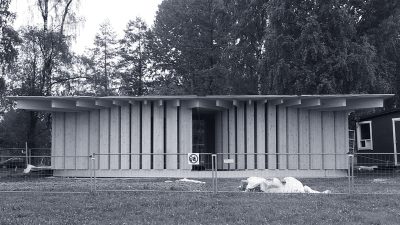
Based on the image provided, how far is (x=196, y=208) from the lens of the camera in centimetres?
1108

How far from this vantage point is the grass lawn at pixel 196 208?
9953 millimetres

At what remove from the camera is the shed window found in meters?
28.4

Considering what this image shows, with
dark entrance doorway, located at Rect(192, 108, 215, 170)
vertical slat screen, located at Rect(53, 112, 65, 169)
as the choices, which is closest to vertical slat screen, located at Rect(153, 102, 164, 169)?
dark entrance doorway, located at Rect(192, 108, 215, 170)

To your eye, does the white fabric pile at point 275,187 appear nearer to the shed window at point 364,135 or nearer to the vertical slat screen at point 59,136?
the vertical slat screen at point 59,136

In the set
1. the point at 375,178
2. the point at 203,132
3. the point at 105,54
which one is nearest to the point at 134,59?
the point at 105,54

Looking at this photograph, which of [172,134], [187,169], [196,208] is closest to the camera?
[196,208]

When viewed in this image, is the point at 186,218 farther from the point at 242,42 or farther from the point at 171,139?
the point at 242,42

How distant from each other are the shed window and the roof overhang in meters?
8.10

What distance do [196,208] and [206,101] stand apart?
9865 mm

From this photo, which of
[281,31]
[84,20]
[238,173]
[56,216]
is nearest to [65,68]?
[84,20]

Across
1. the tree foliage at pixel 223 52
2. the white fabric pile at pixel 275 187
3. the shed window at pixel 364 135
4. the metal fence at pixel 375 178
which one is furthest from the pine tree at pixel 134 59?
the white fabric pile at pixel 275 187

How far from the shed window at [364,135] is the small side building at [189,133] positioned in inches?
298

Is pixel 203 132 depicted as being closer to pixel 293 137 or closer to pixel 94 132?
pixel 293 137

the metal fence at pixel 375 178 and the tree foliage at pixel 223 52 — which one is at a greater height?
the tree foliage at pixel 223 52
